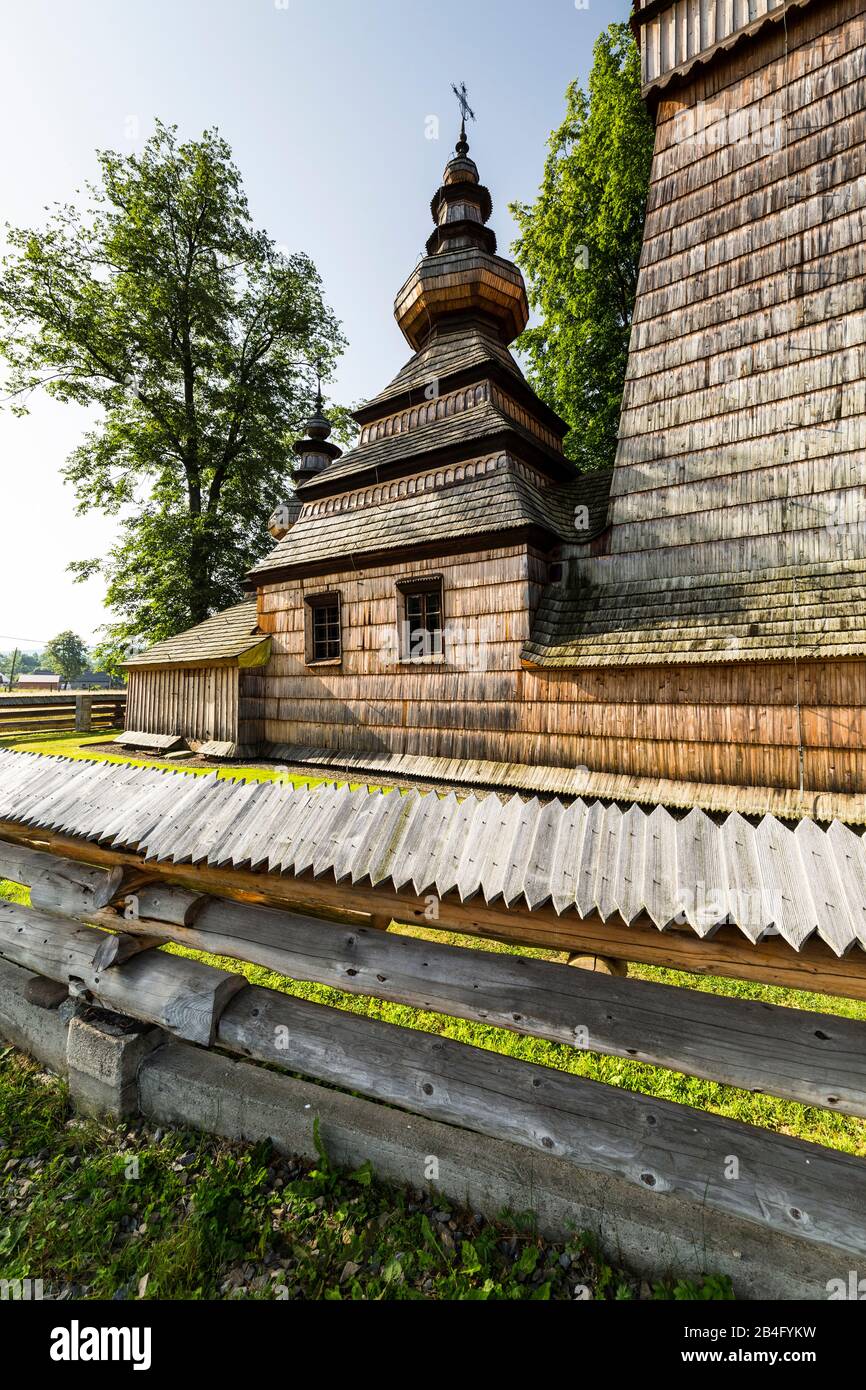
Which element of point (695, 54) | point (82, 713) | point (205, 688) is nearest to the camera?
point (695, 54)

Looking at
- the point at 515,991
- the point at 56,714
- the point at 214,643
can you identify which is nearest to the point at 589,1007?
the point at 515,991

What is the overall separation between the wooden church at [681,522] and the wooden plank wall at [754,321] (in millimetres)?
33

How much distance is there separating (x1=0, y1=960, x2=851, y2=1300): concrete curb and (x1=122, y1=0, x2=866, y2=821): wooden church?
5.46 m

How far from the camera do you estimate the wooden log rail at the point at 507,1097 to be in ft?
6.53

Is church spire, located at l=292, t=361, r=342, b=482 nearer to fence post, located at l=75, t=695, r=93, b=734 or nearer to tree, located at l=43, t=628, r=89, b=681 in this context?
fence post, located at l=75, t=695, r=93, b=734

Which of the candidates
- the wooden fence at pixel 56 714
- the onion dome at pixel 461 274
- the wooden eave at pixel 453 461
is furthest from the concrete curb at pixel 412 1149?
the wooden fence at pixel 56 714

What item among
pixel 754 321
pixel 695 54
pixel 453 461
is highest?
pixel 695 54

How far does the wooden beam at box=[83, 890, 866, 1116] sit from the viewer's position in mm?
2047

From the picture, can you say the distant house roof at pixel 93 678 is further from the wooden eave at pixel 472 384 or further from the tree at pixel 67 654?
the wooden eave at pixel 472 384

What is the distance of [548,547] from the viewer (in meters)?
9.02

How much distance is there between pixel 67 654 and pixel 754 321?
120 meters

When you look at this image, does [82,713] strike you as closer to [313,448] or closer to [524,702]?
[313,448]

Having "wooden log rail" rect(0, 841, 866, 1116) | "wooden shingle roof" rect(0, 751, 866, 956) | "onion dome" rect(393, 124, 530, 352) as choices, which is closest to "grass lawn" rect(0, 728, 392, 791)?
"wooden log rail" rect(0, 841, 866, 1116)

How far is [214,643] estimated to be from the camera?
1365cm
